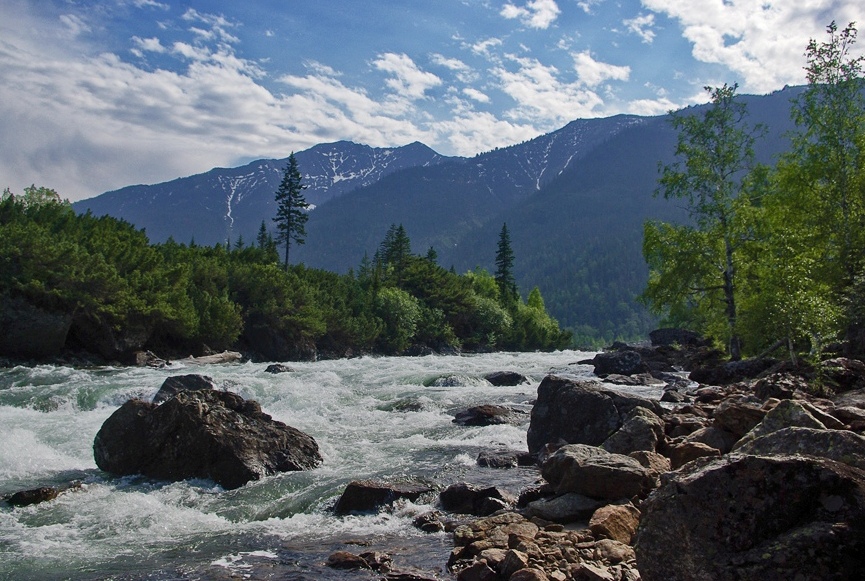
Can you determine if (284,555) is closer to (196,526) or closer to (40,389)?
(196,526)

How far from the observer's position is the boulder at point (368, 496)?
1033 cm

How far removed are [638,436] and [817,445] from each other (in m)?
4.95

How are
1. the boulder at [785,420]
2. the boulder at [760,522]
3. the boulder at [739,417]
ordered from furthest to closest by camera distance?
the boulder at [739,417] < the boulder at [785,420] < the boulder at [760,522]

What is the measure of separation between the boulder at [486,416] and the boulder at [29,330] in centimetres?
2607

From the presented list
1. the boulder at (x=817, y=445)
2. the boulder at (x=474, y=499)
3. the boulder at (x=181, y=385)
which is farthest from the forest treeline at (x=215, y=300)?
the boulder at (x=817, y=445)

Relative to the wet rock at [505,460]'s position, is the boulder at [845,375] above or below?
above

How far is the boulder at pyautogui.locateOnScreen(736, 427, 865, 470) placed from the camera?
5801 mm

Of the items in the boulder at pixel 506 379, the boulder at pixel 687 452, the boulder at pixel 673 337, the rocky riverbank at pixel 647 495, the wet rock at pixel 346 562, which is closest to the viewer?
the rocky riverbank at pixel 647 495

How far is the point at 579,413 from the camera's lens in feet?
46.0

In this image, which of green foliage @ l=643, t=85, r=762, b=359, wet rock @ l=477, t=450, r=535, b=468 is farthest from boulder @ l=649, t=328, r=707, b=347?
wet rock @ l=477, t=450, r=535, b=468

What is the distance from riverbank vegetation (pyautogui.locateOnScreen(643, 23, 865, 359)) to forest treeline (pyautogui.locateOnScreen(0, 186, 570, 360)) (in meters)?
30.1

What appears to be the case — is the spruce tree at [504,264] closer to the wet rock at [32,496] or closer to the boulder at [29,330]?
the boulder at [29,330]

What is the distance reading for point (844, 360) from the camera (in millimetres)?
16141

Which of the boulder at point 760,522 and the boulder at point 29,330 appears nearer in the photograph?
the boulder at point 760,522
